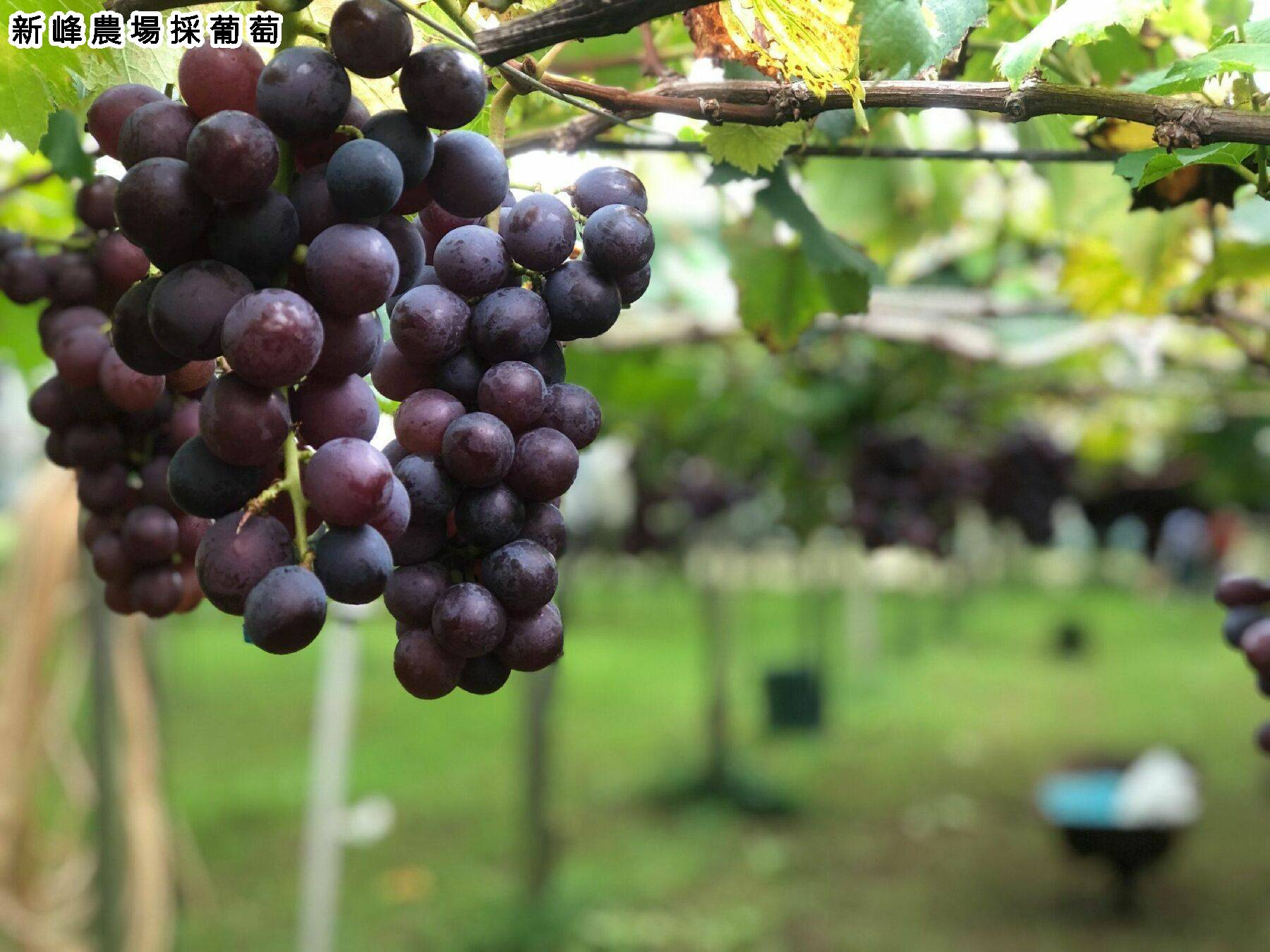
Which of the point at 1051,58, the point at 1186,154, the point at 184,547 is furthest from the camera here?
the point at 1051,58

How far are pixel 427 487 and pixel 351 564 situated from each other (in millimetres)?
71

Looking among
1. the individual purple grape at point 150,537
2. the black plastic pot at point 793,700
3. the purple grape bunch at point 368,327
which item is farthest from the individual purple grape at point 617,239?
the black plastic pot at point 793,700

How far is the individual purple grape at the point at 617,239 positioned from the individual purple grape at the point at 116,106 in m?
0.29

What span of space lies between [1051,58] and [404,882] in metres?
4.64

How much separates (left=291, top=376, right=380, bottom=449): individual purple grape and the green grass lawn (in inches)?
161

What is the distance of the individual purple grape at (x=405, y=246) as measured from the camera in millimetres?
689

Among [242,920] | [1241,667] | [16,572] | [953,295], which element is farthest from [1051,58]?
[1241,667]

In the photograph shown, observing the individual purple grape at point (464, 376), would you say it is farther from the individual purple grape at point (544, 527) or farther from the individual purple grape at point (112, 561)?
the individual purple grape at point (112, 561)

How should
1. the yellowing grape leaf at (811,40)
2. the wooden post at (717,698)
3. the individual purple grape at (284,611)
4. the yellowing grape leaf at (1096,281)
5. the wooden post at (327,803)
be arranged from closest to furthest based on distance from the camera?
1. the individual purple grape at (284,611)
2. the yellowing grape leaf at (811,40)
3. the yellowing grape leaf at (1096,281)
4. the wooden post at (327,803)
5. the wooden post at (717,698)

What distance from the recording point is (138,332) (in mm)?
676

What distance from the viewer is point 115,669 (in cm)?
289

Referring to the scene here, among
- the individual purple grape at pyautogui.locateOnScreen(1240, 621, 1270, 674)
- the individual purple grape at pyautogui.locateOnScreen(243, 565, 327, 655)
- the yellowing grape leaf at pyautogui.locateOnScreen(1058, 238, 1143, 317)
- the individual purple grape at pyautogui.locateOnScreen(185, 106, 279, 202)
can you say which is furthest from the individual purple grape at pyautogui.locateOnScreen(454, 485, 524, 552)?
the yellowing grape leaf at pyautogui.locateOnScreen(1058, 238, 1143, 317)

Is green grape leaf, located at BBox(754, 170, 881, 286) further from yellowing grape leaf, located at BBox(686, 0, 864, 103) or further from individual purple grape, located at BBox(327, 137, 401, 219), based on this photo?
individual purple grape, located at BBox(327, 137, 401, 219)

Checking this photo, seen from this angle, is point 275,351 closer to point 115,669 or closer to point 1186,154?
point 1186,154
